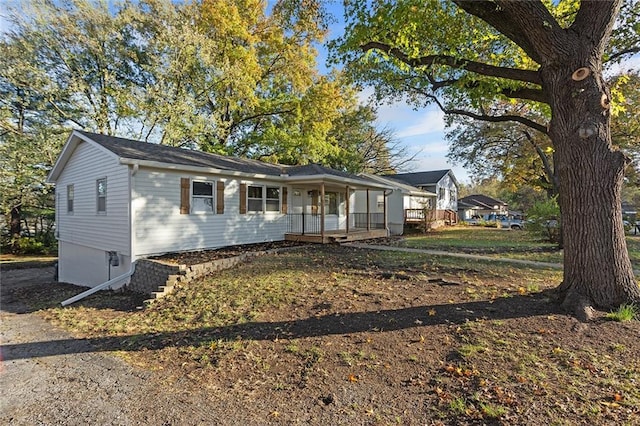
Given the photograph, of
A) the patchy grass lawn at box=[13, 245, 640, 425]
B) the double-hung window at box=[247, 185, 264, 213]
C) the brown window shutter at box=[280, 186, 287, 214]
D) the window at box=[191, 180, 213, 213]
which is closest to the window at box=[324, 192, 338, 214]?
the brown window shutter at box=[280, 186, 287, 214]

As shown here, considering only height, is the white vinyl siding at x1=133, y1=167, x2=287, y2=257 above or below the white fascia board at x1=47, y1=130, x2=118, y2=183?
below

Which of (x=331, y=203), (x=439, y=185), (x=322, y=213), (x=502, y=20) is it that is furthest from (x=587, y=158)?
(x=439, y=185)

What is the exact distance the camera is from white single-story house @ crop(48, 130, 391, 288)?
9312 millimetres

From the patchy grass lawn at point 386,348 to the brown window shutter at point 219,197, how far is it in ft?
14.5

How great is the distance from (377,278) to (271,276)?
2420 mm

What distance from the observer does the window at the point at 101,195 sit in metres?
10.3

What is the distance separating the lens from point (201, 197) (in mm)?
10781

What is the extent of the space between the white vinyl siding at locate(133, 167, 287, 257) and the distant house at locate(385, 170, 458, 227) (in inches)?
739

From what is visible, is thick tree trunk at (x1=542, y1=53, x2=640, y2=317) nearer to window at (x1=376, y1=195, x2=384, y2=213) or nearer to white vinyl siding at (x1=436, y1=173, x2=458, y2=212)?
window at (x1=376, y1=195, x2=384, y2=213)

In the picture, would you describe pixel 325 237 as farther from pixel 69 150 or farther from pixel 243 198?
pixel 69 150

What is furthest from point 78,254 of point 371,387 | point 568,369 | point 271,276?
point 568,369

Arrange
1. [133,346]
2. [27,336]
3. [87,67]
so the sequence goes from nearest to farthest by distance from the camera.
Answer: [133,346]
[27,336]
[87,67]

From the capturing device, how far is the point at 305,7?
354 inches

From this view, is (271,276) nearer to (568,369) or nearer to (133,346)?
(133,346)
